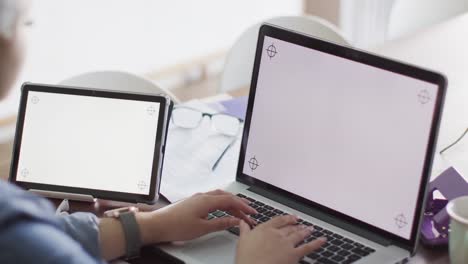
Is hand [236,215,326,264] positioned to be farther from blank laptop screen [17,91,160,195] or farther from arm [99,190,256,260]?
blank laptop screen [17,91,160,195]

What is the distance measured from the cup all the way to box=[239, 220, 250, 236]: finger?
1.08 feet

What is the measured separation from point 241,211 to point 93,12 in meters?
1.82

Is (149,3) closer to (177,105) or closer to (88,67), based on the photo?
(88,67)

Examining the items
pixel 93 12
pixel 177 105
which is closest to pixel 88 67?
pixel 93 12

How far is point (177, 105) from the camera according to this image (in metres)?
1.96

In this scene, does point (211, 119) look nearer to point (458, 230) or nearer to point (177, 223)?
point (177, 223)

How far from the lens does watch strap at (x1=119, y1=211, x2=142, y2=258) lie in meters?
1.38

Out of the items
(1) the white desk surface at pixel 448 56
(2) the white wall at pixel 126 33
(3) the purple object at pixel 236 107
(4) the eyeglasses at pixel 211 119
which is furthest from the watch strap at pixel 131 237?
(2) the white wall at pixel 126 33

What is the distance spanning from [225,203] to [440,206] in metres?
0.39

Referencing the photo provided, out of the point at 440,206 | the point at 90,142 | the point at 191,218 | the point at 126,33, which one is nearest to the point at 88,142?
the point at 90,142

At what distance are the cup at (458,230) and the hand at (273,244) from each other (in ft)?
0.68

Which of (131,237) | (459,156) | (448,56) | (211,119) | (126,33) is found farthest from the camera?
(126,33)

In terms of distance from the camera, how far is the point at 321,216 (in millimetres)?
1414

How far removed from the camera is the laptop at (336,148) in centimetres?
128
